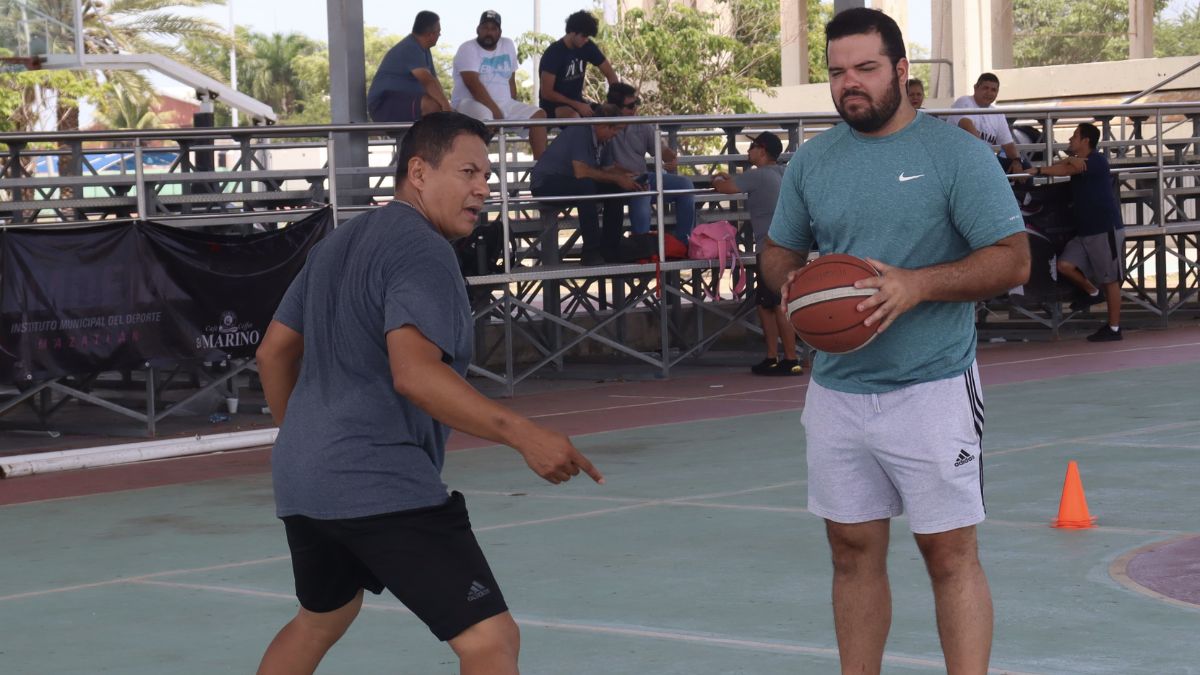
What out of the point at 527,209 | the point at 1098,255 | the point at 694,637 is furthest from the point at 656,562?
the point at 1098,255

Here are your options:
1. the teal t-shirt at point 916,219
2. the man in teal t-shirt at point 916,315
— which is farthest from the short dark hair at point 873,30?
the teal t-shirt at point 916,219

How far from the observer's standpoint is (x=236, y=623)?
686cm

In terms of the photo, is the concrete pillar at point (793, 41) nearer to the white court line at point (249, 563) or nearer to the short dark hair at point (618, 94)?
the short dark hair at point (618, 94)

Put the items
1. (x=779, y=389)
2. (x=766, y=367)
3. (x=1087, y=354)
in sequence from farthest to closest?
(x=1087, y=354)
(x=766, y=367)
(x=779, y=389)

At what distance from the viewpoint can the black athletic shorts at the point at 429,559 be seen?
416 centimetres

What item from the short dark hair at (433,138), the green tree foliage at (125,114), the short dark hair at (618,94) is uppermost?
the green tree foliage at (125,114)

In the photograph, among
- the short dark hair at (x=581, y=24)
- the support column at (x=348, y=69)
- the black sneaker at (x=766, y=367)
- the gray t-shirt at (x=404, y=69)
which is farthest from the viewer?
the short dark hair at (x=581, y=24)

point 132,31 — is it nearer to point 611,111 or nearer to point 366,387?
point 611,111

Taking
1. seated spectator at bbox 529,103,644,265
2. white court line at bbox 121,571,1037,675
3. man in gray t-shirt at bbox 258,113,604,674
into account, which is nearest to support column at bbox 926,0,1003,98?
seated spectator at bbox 529,103,644,265

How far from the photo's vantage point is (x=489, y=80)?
53.6 ft

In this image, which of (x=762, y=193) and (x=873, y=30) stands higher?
(x=873, y=30)

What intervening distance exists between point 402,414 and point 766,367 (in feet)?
41.3

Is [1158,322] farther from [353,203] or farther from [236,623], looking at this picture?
[236,623]

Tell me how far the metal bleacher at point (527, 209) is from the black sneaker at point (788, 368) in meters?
0.81
